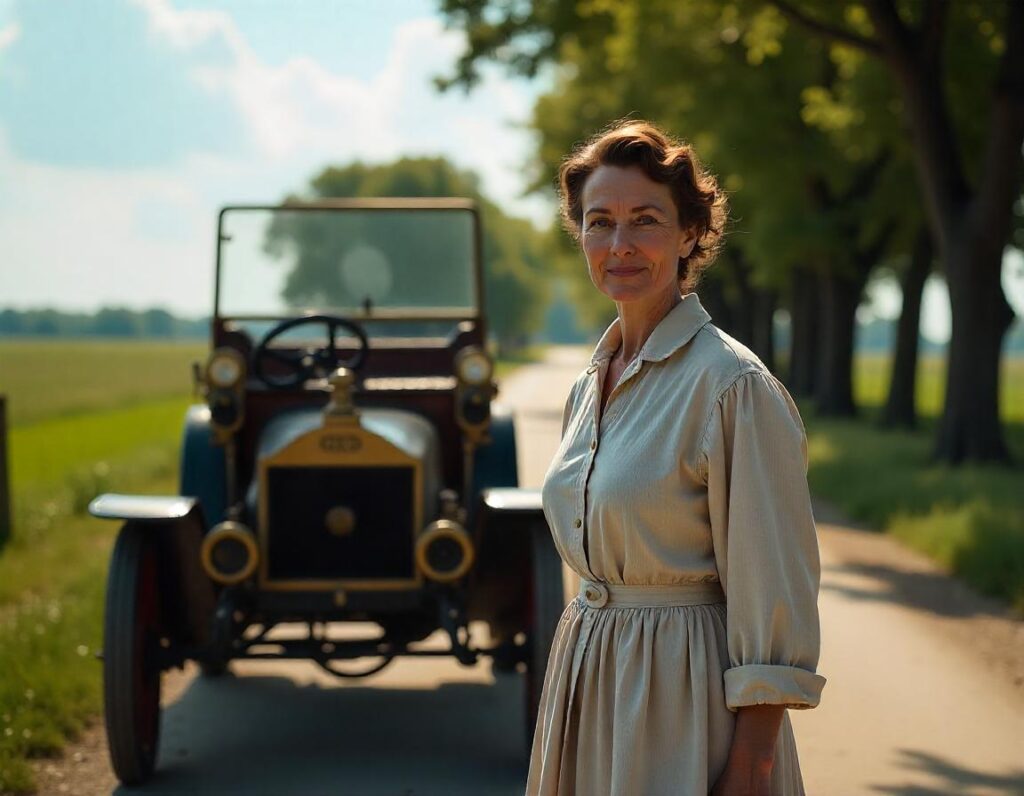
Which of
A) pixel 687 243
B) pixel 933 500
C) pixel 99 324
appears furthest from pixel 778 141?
pixel 99 324

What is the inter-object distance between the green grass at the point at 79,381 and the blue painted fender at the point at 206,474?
57.8ft

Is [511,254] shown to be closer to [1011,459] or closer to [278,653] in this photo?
[1011,459]

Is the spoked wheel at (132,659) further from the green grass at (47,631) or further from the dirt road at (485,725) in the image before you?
the green grass at (47,631)

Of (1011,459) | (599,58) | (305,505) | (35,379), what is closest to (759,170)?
(599,58)

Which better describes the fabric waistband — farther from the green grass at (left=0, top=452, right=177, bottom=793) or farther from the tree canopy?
the tree canopy

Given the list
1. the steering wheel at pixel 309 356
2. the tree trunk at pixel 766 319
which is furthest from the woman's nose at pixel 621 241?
the tree trunk at pixel 766 319

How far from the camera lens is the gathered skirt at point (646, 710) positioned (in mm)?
2314

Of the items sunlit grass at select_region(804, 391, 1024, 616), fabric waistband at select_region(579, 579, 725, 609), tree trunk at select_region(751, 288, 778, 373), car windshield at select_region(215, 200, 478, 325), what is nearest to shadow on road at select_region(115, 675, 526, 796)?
car windshield at select_region(215, 200, 478, 325)

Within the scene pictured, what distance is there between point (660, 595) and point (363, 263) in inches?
220

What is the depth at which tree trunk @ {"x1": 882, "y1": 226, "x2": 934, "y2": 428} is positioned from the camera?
2300 cm

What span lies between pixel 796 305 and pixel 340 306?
2291 centimetres

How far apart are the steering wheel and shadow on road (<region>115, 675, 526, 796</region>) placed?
59.9 inches

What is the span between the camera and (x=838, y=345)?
2600 centimetres

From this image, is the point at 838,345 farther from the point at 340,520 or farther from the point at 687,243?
the point at 687,243
